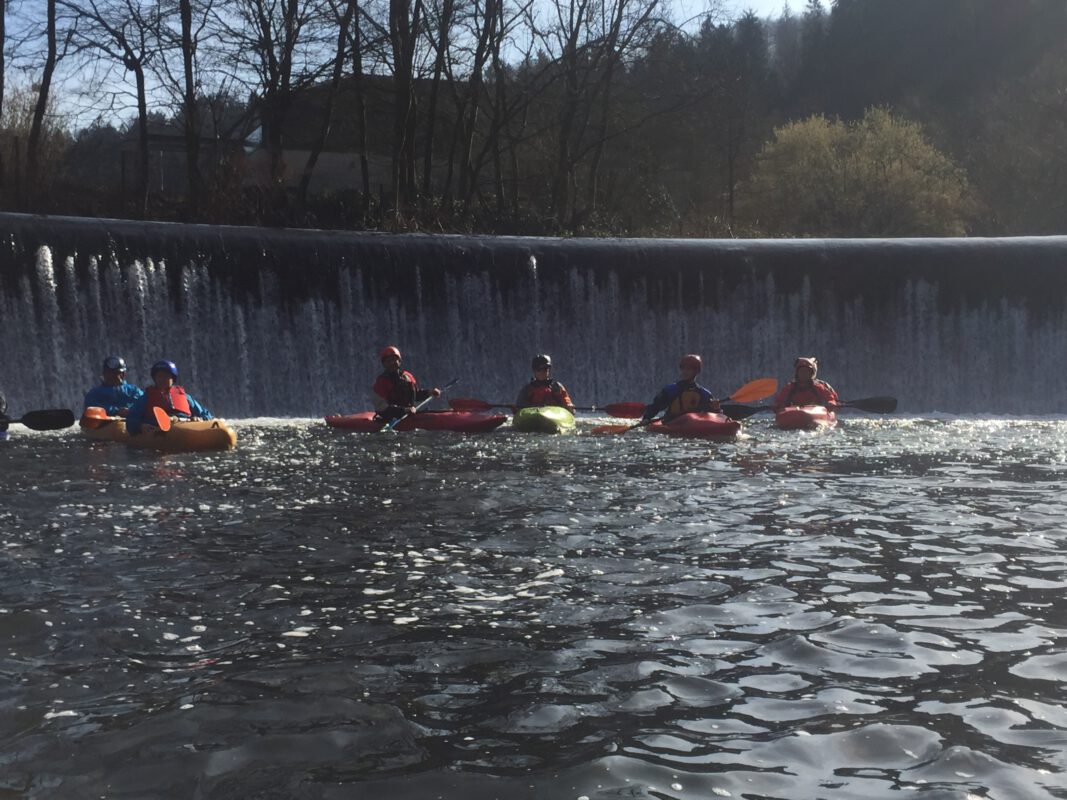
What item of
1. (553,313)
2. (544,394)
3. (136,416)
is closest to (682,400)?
(544,394)

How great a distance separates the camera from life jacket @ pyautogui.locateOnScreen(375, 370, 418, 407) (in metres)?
13.9

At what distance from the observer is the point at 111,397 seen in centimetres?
1317

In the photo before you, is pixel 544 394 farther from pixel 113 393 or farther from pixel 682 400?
pixel 113 393

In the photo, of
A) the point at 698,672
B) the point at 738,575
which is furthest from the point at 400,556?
the point at 698,672

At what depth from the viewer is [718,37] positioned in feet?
175

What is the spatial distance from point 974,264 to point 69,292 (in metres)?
13.1

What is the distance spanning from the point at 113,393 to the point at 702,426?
20.1 ft

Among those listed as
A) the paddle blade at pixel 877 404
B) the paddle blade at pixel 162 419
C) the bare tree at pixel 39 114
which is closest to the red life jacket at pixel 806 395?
the paddle blade at pixel 877 404

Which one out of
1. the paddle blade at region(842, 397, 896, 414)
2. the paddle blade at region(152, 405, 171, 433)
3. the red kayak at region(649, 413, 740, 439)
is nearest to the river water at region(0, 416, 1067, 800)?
the paddle blade at region(152, 405, 171, 433)

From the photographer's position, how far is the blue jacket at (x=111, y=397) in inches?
516

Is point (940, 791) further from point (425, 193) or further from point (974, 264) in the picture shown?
point (425, 193)

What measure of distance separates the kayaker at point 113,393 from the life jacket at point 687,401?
5601 mm

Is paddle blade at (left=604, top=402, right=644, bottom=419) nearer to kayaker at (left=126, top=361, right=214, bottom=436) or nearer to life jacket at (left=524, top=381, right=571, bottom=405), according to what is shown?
life jacket at (left=524, top=381, right=571, bottom=405)

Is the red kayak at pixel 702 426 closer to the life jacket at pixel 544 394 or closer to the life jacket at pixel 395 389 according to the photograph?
the life jacket at pixel 544 394
